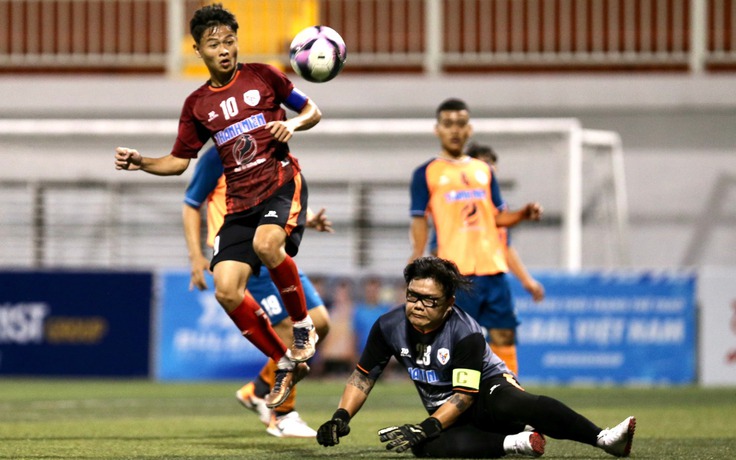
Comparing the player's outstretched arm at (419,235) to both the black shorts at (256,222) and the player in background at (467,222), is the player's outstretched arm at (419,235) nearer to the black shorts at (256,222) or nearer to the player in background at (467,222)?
the player in background at (467,222)

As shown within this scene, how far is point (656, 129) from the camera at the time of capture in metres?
18.6

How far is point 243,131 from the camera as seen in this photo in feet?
26.1

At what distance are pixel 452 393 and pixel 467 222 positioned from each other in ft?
9.04

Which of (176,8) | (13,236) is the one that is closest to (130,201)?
(13,236)

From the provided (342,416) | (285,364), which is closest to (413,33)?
(285,364)

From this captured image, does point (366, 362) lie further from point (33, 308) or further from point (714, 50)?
point (714, 50)

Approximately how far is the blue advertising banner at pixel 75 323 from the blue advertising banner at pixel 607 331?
441 centimetres

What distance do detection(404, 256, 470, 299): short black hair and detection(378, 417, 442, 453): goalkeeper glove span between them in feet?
2.27

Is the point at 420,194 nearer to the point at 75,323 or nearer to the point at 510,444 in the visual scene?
the point at 510,444

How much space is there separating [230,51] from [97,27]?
1278 cm

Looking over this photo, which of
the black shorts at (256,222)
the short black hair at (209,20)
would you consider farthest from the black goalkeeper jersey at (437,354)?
the short black hair at (209,20)

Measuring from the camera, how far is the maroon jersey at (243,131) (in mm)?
7973

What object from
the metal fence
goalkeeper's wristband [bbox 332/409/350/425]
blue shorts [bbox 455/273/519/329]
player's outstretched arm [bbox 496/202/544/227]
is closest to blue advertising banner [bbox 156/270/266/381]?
the metal fence

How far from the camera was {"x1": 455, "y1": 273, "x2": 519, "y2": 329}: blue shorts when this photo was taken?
379 inches
